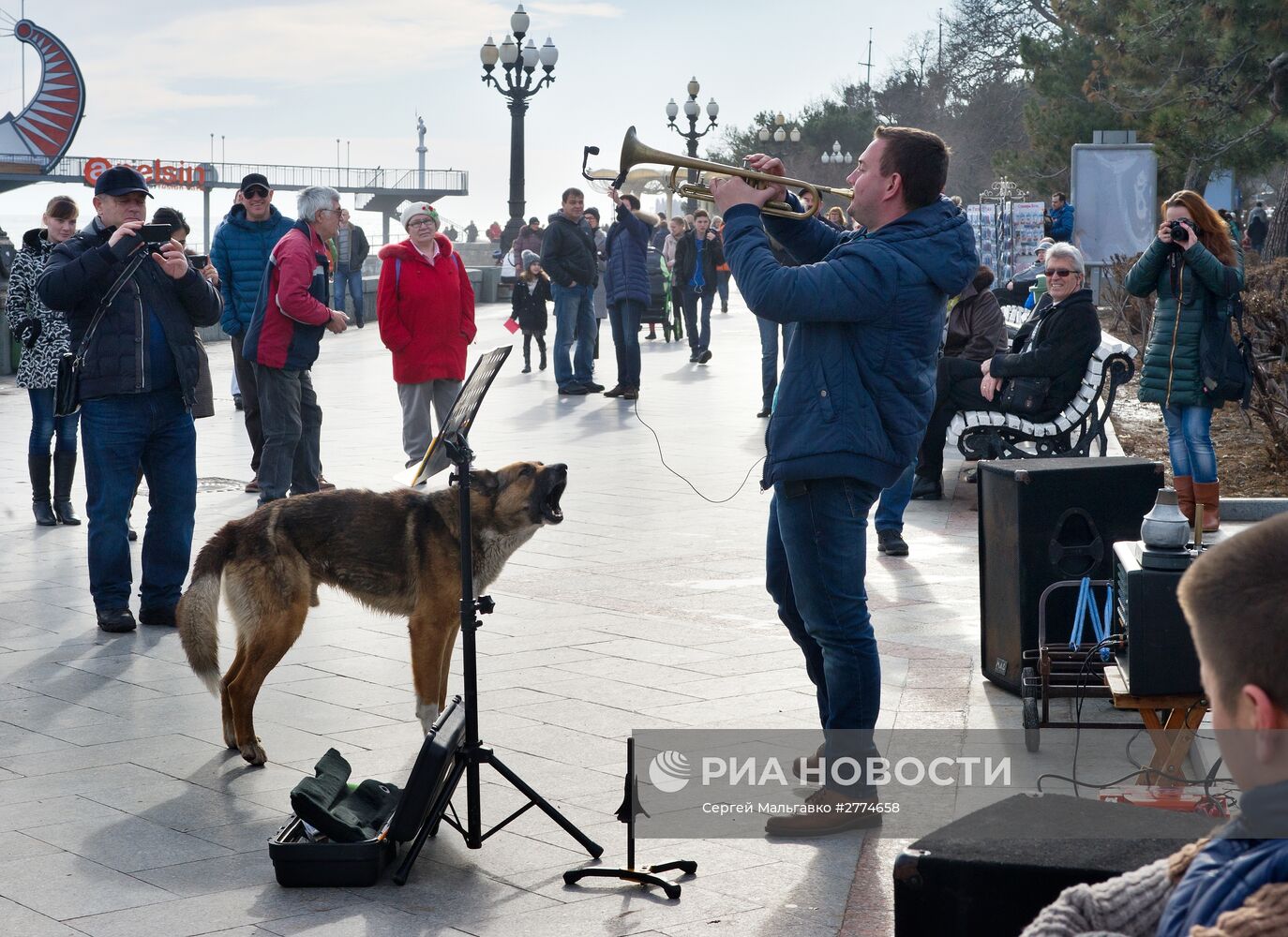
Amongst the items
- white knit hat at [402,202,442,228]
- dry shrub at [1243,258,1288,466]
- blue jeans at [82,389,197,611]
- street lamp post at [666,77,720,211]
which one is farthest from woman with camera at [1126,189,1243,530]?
street lamp post at [666,77,720,211]

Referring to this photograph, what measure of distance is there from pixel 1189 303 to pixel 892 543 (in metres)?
2.34

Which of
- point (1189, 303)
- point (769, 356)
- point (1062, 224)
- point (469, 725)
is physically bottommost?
point (469, 725)

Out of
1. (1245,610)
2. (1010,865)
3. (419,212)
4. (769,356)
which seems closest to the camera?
(1245,610)

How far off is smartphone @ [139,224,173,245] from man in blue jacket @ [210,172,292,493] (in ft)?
10.9

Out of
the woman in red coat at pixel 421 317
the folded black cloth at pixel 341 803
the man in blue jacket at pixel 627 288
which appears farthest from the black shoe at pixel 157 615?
the man in blue jacket at pixel 627 288

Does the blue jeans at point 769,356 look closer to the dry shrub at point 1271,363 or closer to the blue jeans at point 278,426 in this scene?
the dry shrub at point 1271,363

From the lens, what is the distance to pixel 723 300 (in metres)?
33.1

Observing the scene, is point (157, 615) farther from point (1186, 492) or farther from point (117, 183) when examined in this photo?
point (1186, 492)

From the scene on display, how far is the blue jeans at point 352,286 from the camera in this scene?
90.3ft

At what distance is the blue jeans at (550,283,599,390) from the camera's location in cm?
1655

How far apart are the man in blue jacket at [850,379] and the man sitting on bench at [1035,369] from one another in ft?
16.3

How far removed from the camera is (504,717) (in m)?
5.60

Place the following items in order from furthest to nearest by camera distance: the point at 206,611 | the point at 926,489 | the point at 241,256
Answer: the point at 241,256 < the point at 926,489 < the point at 206,611

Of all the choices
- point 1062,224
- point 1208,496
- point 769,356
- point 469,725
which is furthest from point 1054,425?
point 1062,224
